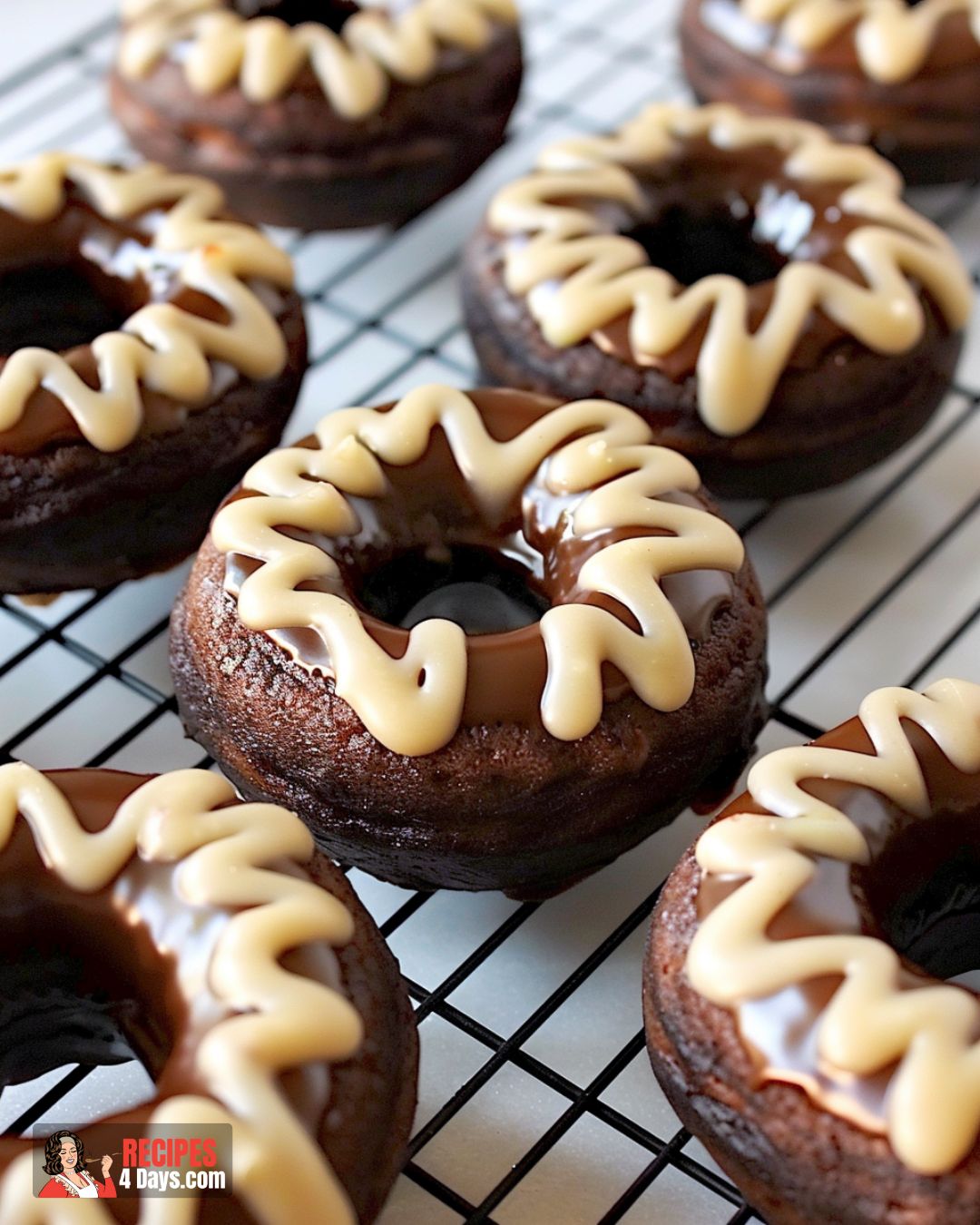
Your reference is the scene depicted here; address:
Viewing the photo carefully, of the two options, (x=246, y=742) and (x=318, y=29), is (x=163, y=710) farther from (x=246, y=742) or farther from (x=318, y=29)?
(x=318, y=29)

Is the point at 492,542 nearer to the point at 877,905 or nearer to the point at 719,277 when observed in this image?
the point at 719,277

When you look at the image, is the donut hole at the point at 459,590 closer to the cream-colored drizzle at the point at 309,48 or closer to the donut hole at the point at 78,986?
the donut hole at the point at 78,986

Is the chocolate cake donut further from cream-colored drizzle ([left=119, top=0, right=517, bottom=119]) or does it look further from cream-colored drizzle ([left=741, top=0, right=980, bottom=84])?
cream-colored drizzle ([left=741, top=0, right=980, bottom=84])

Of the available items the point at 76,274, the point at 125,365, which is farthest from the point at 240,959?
the point at 76,274

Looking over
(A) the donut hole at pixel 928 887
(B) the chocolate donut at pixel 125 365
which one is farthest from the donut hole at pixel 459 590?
(A) the donut hole at pixel 928 887

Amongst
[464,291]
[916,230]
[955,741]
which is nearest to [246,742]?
[955,741]

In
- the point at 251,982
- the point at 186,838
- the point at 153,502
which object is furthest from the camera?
the point at 153,502

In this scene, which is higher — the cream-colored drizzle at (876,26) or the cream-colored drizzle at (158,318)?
the cream-colored drizzle at (158,318)
